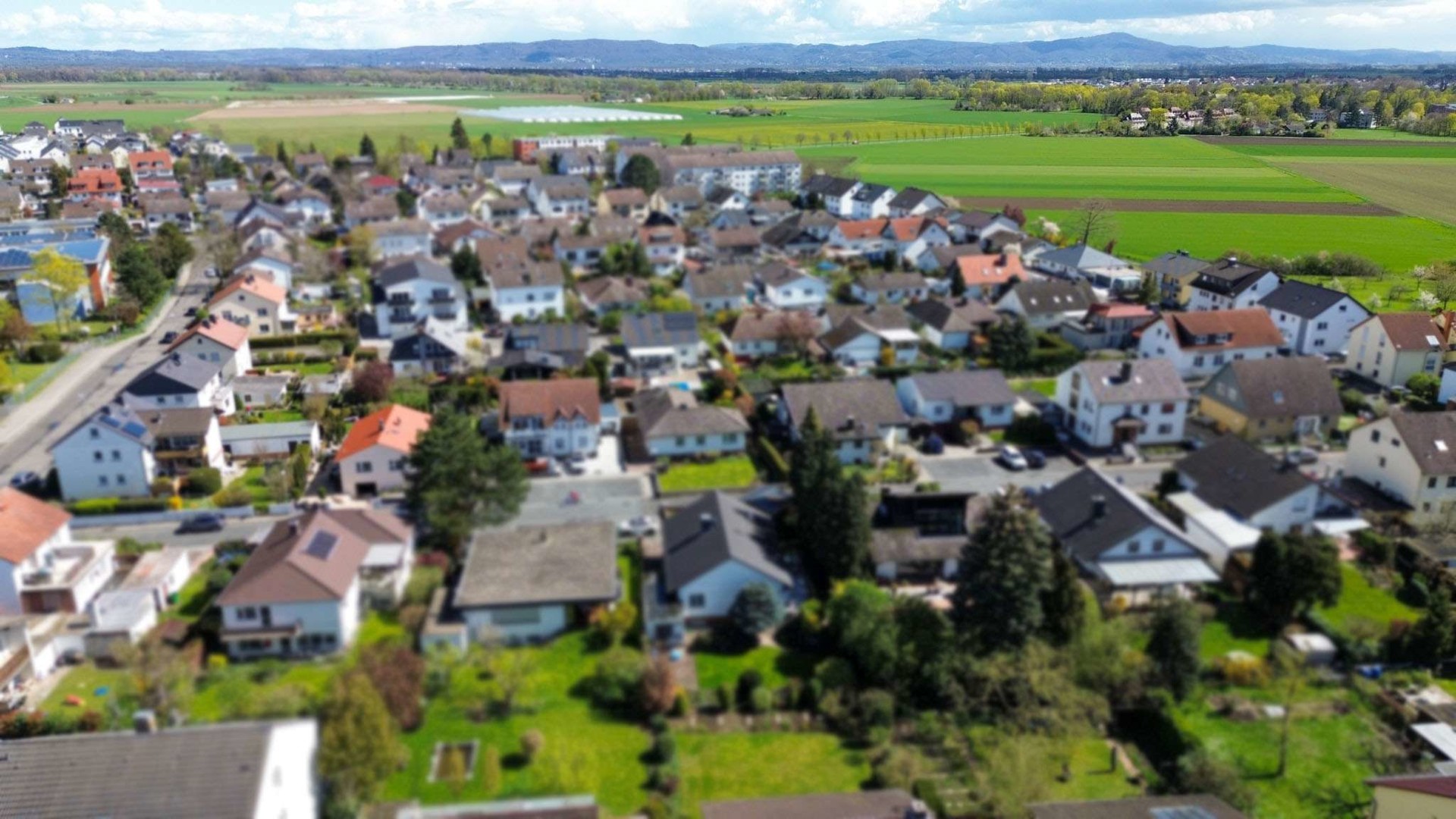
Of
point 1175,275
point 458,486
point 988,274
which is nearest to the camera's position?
point 458,486

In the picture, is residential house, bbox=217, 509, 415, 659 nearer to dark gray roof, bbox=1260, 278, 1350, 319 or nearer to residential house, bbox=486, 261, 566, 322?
residential house, bbox=486, 261, 566, 322

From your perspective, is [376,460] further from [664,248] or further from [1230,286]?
[1230,286]

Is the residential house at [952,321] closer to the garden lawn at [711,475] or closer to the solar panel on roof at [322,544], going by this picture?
the garden lawn at [711,475]

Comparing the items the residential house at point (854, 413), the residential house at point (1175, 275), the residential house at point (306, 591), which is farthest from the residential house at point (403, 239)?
the residential house at point (1175, 275)

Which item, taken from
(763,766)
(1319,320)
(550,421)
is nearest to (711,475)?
(550,421)

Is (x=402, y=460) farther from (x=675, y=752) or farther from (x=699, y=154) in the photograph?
(x=699, y=154)

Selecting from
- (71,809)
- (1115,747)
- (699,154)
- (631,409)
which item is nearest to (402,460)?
(631,409)

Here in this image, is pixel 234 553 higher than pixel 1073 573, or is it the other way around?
pixel 1073 573
